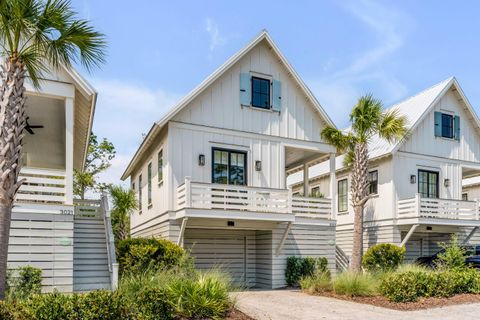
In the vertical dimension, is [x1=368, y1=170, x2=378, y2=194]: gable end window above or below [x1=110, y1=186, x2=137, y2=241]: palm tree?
above

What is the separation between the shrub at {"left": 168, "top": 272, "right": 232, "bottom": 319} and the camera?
32.7 ft

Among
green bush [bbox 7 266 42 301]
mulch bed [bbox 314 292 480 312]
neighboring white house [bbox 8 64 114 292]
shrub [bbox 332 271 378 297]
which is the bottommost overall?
mulch bed [bbox 314 292 480 312]

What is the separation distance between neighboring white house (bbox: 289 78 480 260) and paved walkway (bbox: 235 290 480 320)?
9372 millimetres

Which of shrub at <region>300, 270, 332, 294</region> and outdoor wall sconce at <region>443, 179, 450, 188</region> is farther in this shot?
outdoor wall sconce at <region>443, 179, 450, 188</region>

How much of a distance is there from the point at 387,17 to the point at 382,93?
300 inches

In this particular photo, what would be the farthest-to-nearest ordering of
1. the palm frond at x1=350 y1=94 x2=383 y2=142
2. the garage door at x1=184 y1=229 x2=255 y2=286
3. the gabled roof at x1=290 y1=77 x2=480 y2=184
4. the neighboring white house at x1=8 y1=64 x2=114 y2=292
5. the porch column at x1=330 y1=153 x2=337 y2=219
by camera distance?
the gabled roof at x1=290 y1=77 x2=480 y2=184
the porch column at x1=330 y1=153 x2=337 y2=219
the palm frond at x1=350 y1=94 x2=383 y2=142
the garage door at x1=184 y1=229 x2=255 y2=286
the neighboring white house at x1=8 y1=64 x2=114 y2=292

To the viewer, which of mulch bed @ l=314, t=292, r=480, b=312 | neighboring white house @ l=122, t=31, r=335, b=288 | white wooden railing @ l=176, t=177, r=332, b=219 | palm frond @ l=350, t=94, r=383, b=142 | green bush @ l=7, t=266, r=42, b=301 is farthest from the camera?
palm frond @ l=350, t=94, r=383, b=142

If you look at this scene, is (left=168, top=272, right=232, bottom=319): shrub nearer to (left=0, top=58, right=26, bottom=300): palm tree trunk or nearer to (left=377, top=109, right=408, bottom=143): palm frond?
(left=0, top=58, right=26, bottom=300): palm tree trunk

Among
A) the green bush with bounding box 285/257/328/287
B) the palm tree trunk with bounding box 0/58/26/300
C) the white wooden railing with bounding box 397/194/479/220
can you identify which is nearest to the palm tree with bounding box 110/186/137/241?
the green bush with bounding box 285/257/328/287

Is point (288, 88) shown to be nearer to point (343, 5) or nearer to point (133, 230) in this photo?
point (343, 5)

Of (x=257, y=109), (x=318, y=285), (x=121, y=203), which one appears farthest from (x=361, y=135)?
(x=121, y=203)

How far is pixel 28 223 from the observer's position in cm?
1296

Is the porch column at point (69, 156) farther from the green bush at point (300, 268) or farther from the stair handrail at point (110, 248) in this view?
the green bush at point (300, 268)

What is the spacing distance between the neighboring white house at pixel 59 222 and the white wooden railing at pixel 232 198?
2.82 metres
